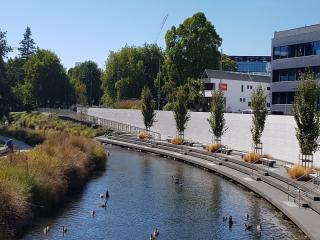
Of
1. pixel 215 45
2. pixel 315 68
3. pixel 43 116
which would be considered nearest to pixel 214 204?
pixel 315 68

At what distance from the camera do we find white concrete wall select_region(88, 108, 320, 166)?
133 feet

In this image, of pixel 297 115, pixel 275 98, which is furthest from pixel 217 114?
pixel 275 98

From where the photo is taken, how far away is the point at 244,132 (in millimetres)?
48656

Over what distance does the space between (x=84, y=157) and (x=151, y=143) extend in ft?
75.4

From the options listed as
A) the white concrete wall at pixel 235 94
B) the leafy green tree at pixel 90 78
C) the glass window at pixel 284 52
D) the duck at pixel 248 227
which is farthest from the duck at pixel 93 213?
the leafy green tree at pixel 90 78

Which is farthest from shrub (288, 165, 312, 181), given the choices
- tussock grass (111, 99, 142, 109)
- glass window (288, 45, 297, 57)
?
tussock grass (111, 99, 142, 109)

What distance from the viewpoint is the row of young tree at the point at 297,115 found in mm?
32406

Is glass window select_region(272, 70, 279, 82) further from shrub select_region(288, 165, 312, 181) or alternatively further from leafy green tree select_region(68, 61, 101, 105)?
leafy green tree select_region(68, 61, 101, 105)

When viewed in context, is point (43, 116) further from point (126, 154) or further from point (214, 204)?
point (214, 204)

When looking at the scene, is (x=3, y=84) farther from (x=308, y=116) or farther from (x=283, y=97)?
(x=308, y=116)

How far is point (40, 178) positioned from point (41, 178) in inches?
5.0

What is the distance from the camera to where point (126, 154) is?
5488 cm

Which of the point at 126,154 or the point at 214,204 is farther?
the point at 126,154

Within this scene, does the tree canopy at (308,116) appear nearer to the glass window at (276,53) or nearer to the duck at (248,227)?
the duck at (248,227)
